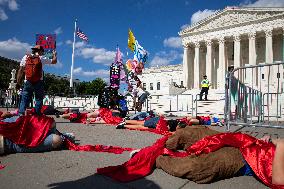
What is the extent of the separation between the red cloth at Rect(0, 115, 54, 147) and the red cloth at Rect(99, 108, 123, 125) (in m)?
5.21

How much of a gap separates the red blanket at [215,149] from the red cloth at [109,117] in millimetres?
6038

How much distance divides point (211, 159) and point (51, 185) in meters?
1.66

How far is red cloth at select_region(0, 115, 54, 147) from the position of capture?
400 cm

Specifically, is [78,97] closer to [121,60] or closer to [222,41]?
[121,60]

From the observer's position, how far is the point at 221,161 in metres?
2.95

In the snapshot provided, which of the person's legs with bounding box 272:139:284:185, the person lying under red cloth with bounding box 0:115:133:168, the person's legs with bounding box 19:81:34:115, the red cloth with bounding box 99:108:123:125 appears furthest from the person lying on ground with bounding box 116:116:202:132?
the person's legs with bounding box 272:139:284:185

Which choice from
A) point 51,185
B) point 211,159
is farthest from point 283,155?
point 51,185

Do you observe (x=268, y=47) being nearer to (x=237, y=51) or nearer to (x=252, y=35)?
(x=252, y=35)

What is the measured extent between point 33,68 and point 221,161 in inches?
220

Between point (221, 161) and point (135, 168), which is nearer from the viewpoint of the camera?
point (221, 161)

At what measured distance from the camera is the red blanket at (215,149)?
287 cm

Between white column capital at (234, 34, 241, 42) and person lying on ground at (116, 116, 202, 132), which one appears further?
white column capital at (234, 34, 241, 42)

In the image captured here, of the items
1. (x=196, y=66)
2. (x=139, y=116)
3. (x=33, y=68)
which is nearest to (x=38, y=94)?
(x=33, y=68)

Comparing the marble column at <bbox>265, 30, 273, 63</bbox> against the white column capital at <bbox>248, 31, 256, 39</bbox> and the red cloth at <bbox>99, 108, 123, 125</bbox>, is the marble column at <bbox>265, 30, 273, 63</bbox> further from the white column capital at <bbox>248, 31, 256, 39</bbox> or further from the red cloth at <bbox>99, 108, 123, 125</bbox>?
the red cloth at <bbox>99, 108, 123, 125</bbox>
